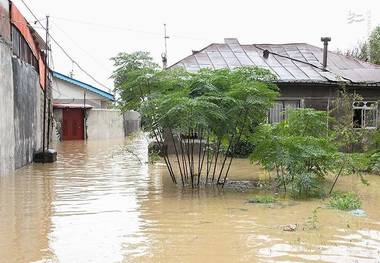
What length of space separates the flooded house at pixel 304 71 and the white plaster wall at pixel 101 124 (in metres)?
12.9

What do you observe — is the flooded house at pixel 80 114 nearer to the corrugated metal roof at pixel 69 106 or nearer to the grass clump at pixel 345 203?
the corrugated metal roof at pixel 69 106

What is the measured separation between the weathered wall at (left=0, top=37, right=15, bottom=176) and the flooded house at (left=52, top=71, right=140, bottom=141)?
1822 cm

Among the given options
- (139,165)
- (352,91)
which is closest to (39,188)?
(139,165)

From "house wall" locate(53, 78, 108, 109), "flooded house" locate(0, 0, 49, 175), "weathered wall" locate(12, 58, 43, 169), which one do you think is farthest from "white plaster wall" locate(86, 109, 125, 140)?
"flooded house" locate(0, 0, 49, 175)

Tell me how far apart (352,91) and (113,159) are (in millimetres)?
9756

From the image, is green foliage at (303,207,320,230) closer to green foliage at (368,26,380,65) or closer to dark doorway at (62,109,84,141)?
green foliage at (368,26,380,65)

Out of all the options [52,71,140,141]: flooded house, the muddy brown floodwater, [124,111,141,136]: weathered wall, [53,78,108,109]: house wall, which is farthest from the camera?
[124,111,141,136]: weathered wall

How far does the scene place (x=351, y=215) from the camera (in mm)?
8375

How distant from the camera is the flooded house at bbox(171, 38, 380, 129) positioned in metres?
20.1

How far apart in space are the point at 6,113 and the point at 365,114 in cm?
1352

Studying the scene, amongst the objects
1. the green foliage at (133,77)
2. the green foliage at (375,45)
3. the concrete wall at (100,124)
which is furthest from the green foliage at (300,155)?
the green foliage at (375,45)

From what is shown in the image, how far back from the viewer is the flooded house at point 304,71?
20109 mm

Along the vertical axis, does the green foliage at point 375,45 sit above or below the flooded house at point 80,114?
above

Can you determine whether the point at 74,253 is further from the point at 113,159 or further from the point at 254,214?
the point at 113,159
